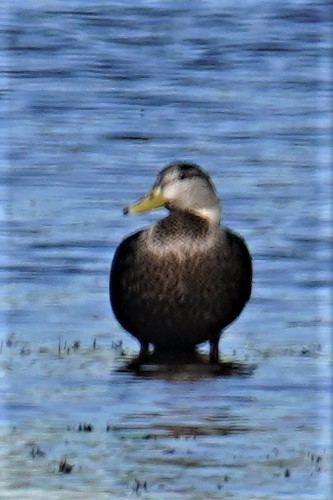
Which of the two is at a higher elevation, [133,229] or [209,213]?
[209,213]

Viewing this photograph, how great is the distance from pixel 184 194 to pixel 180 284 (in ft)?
1.77

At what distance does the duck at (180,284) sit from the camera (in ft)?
32.2

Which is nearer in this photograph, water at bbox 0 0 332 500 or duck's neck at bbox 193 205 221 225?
water at bbox 0 0 332 500

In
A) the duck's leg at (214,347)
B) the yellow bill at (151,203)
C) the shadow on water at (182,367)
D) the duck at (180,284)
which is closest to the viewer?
the shadow on water at (182,367)

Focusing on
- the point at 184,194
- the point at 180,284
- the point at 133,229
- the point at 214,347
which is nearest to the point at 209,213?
the point at 184,194

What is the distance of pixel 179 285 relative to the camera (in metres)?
9.81

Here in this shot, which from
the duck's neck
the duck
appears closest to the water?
the duck

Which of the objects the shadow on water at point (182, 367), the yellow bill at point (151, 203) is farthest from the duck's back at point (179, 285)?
the yellow bill at point (151, 203)

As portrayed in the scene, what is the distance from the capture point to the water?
7.99 meters

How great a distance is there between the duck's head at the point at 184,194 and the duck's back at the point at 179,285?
168 mm

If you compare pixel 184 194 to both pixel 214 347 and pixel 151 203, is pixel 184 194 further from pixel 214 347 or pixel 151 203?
pixel 214 347

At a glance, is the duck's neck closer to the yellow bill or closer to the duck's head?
the duck's head

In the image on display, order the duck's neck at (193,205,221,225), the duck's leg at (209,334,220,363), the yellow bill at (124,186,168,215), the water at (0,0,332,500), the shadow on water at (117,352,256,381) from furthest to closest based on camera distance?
the yellow bill at (124,186,168,215), the duck's neck at (193,205,221,225), the duck's leg at (209,334,220,363), the shadow on water at (117,352,256,381), the water at (0,0,332,500)

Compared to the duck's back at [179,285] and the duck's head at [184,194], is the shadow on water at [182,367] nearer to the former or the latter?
the duck's back at [179,285]
